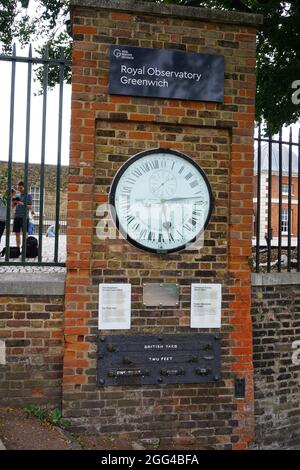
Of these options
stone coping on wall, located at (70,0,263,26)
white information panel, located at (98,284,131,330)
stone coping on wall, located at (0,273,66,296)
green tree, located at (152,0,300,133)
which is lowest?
white information panel, located at (98,284,131,330)

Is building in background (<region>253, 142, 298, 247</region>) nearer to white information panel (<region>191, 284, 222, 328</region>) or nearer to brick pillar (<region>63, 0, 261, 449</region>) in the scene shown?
brick pillar (<region>63, 0, 261, 449</region>)

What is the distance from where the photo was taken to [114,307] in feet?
14.4

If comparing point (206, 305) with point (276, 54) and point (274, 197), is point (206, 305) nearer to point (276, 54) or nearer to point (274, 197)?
point (276, 54)

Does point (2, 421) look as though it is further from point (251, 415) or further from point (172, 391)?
point (251, 415)

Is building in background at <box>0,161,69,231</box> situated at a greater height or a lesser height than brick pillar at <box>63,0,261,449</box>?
greater

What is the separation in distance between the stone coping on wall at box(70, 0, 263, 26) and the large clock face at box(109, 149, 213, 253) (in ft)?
3.99

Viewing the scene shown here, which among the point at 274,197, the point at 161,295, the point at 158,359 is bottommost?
the point at 158,359

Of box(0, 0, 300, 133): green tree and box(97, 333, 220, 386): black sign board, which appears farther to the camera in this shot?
box(0, 0, 300, 133): green tree

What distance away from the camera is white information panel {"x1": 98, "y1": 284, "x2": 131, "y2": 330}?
171 inches

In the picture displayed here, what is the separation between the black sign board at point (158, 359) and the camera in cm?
436

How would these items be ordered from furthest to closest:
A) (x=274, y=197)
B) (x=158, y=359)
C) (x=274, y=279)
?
(x=274, y=197)
(x=274, y=279)
(x=158, y=359)

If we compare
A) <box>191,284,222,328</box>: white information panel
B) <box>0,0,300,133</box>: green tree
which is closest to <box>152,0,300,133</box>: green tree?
<box>0,0,300,133</box>: green tree

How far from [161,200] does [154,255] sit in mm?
494

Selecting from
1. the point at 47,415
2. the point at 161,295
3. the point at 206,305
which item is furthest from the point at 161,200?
the point at 47,415
